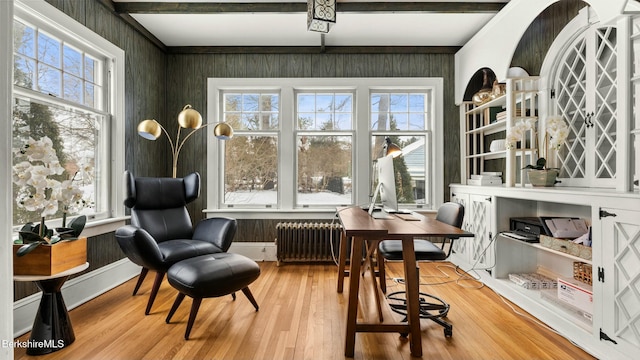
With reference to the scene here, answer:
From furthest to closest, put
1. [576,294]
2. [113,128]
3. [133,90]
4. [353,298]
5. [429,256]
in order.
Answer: [133,90]
[113,128]
[429,256]
[576,294]
[353,298]

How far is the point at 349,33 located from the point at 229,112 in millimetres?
1809

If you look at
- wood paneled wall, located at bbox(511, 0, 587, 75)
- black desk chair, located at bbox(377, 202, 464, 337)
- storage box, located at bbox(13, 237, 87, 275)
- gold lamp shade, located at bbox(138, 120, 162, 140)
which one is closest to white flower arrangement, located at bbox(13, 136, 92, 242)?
storage box, located at bbox(13, 237, 87, 275)

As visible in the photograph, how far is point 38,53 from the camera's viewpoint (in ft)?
7.58

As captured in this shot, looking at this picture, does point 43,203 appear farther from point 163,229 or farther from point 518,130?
point 518,130

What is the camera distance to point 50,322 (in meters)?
1.87

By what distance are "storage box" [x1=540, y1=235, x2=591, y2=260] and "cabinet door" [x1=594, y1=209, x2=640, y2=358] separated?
183 millimetres

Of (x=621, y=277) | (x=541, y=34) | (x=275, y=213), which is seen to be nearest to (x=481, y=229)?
(x=621, y=277)

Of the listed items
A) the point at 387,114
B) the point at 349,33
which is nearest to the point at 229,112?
the point at 349,33

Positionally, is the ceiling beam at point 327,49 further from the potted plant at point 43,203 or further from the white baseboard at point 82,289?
the white baseboard at point 82,289

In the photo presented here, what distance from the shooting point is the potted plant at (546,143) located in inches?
90.1

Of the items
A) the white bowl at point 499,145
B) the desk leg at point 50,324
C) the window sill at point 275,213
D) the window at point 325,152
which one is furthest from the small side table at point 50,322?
the white bowl at point 499,145

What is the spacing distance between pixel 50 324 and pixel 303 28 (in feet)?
11.2

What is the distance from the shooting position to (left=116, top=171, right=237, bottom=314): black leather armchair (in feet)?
7.38

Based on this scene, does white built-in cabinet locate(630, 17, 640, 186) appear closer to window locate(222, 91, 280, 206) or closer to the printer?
the printer
